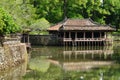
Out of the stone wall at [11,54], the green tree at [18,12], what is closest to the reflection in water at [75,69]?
the stone wall at [11,54]

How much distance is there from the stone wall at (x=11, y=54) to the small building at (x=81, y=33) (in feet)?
103

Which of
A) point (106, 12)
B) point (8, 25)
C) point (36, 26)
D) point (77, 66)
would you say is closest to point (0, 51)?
point (8, 25)

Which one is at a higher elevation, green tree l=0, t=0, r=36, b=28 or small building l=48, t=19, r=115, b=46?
green tree l=0, t=0, r=36, b=28

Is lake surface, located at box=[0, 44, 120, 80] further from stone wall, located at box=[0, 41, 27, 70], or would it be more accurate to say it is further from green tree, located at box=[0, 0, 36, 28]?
green tree, located at box=[0, 0, 36, 28]

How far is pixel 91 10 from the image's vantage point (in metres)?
92.6

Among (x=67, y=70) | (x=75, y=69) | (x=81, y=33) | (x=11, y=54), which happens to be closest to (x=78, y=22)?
(x=81, y=33)

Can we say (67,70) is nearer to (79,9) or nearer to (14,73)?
(14,73)

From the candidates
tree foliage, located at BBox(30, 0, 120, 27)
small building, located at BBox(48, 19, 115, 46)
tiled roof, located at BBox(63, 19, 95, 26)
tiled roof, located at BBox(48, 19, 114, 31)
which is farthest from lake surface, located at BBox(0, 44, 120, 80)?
tree foliage, located at BBox(30, 0, 120, 27)

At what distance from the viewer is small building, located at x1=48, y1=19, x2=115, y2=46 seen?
245 feet

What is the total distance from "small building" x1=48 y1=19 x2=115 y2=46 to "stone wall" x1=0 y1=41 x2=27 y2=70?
31.4m

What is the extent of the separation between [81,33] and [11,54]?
40.8 meters

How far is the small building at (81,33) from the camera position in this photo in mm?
74625

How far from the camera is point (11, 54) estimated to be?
37562 millimetres

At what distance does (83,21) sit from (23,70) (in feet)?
139
